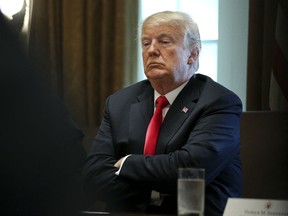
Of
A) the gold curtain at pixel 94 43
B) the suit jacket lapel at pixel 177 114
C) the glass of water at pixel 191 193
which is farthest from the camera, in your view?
the gold curtain at pixel 94 43

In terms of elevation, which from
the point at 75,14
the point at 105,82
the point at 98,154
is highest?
the point at 75,14

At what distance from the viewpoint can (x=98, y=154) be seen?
2578 millimetres

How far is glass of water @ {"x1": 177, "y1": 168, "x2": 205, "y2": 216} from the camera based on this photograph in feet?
4.37

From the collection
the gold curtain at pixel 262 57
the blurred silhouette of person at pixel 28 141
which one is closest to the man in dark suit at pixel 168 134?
the gold curtain at pixel 262 57

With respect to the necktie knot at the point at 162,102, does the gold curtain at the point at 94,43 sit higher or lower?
higher

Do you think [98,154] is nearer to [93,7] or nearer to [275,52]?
[275,52]

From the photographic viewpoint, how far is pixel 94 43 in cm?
397

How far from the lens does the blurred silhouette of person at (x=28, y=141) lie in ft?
1.84

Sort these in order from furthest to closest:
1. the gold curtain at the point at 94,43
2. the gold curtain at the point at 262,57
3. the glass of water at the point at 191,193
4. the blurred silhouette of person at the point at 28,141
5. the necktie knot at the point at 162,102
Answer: the gold curtain at the point at 94,43, the gold curtain at the point at 262,57, the necktie knot at the point at 162,102, the glass of water at the point at 191,193, the blurred silhouette of person at the point at 28,141

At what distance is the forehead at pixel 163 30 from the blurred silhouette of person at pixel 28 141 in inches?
83.5

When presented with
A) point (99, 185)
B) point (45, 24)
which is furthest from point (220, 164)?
point (45, 24)

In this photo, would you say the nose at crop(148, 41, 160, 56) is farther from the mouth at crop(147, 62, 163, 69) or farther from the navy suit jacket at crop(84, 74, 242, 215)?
the navy suit jacket at crop(84, 74, 242, 215)

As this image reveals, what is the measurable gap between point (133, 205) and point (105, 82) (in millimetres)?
1725

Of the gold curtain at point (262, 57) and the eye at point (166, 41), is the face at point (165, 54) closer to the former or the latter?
the eye at point (166, 41)
